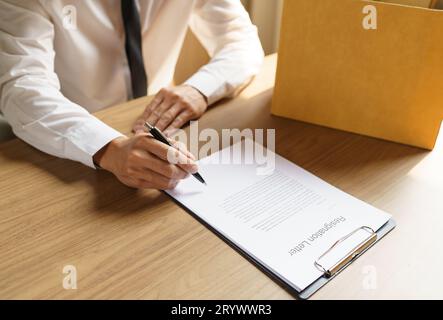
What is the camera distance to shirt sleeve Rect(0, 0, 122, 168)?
779 mm

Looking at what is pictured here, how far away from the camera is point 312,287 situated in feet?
1.81

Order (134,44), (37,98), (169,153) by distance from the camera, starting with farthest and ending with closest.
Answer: (134,44) < (37,98) < (169,153)

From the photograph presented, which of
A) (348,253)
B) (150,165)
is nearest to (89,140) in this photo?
(150,165)

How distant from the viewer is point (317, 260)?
58cm

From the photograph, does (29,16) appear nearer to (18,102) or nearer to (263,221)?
(18,102)

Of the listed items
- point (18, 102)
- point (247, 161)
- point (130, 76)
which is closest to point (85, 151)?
point (18, 102)

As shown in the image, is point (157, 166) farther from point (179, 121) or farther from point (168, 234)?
point (179, 121)

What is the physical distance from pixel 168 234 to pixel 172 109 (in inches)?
14.6

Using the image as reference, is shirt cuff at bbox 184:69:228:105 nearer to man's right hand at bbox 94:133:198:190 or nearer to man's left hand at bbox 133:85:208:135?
man's left hand at bbox 133:85:208:135

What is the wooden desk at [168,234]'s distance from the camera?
55 cm

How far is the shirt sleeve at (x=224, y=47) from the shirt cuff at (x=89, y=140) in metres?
0.28

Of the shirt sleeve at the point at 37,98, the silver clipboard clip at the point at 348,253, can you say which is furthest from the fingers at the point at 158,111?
the silver clipboard clip at the point at 348,253

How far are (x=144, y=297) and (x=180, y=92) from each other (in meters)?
0.55

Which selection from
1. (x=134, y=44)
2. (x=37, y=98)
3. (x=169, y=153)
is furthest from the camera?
(x=134, y=44)
